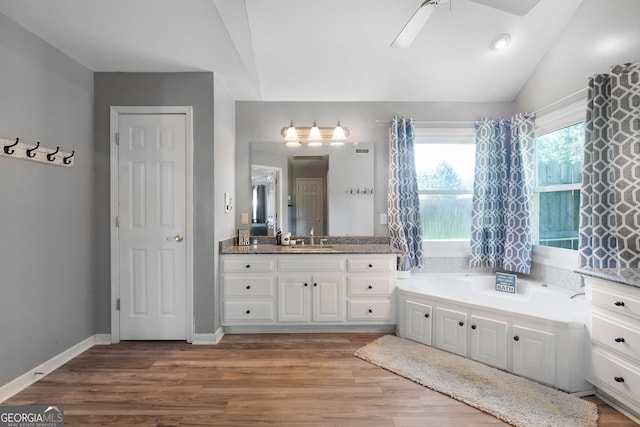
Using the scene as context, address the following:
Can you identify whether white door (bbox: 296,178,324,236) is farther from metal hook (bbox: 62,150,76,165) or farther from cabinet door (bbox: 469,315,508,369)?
metal hook (bbox: 62,150,76,165)

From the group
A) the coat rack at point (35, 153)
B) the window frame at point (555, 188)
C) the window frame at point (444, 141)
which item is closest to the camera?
the coat rack at point (35, 153)

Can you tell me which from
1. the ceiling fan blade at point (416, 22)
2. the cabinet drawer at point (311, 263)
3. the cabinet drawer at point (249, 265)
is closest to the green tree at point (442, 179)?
the cabinet drawer at point (311, 263)

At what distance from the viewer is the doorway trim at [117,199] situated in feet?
8.98

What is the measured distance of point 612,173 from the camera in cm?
216

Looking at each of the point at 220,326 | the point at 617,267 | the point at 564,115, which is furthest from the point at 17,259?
the point at 564,115

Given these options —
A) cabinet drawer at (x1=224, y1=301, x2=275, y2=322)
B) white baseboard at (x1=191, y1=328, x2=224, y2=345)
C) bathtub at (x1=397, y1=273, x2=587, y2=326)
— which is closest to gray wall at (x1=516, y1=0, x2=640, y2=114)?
bathtub at (x1=397, y1=273, x2=587, y2=326)

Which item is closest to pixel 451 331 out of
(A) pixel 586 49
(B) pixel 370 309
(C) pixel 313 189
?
(B) pixel 370 309

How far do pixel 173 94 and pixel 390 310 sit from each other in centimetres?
286

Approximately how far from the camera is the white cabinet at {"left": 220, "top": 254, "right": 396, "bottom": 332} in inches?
116

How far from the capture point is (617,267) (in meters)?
2.13

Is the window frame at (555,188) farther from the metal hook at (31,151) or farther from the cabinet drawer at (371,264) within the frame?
the metal hook at (31,151)

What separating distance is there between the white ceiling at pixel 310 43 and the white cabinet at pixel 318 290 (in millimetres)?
1758

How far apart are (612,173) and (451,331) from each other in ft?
5.39

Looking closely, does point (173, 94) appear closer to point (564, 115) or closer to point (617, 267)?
point (564, 115)
